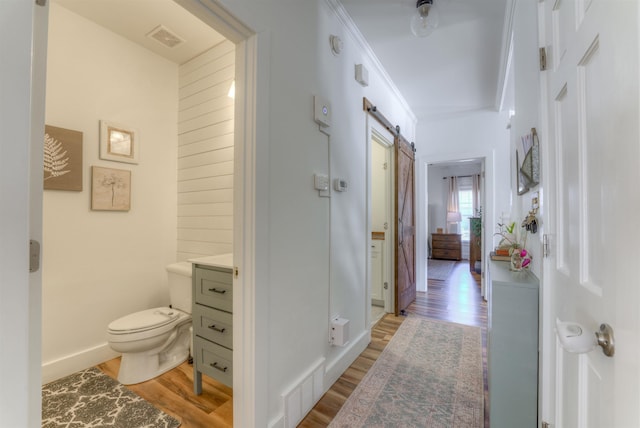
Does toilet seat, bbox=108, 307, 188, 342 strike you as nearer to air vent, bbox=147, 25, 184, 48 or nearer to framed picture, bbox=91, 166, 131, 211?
framed picture, bbox=91, 166, 131, 211

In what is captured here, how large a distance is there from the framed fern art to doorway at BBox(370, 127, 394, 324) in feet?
9.07

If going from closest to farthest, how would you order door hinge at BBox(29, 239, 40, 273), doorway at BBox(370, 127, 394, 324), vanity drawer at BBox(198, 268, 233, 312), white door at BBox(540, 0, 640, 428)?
white door at BBox(540, 0, 640, 428) → door hinge at BBox(29, 239, 40, 273) → vanity drawer at BBox(198, 268, 233, 312) → doorway at BBox(370, 127, 394, 324)

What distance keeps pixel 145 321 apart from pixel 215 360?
2.27ft

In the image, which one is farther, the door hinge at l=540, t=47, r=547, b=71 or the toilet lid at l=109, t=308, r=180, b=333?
the toilet lid at l=109, t=308, r=180, b=333

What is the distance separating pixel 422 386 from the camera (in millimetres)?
1880

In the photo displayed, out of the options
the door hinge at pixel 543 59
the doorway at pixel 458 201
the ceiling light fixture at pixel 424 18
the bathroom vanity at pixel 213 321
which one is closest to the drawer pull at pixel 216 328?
A: the bathroom vanity at pixel 213 321

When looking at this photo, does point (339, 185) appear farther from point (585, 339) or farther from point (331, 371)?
point (585, 339)

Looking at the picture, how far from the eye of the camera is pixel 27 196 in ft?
1.91

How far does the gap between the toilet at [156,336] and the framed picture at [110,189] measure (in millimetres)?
749

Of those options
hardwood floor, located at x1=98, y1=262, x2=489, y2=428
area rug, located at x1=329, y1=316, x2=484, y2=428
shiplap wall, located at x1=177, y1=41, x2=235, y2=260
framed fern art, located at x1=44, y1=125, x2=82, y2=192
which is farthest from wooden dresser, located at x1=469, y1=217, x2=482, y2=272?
framed fern art, located at x1=44, y1=125, x2=82, y2=192

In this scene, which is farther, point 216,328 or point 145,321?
point 145,321

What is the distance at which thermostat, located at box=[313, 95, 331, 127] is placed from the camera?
68.3 inches

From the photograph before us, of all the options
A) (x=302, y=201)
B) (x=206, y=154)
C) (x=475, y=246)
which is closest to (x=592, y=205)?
(x=302, y=201)

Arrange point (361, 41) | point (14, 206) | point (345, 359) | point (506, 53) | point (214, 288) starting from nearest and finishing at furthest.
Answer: point (14, 206) < point (214, 288) < point (345, 359) < point (361, 41) < point (506, 53)
